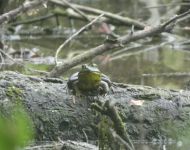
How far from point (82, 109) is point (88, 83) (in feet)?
0.50

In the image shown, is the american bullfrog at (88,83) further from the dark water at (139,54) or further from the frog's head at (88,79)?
the dark water at (139,54)

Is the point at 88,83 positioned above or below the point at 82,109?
above

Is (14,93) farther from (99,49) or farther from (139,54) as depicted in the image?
(139,54)

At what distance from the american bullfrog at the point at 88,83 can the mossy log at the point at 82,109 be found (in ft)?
0.16

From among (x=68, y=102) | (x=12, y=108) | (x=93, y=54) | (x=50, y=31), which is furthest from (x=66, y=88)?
(x=50, y=31)

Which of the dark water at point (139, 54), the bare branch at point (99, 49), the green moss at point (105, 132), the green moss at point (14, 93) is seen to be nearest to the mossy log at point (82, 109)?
the green moss at point (14, 93)

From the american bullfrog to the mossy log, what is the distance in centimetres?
5

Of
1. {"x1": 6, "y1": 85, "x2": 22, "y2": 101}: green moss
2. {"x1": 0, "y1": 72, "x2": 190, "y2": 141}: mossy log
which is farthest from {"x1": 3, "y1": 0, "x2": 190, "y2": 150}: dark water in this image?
{"x1": 6, "y1": 85, "x2": 22, "y2": 101}: green moss

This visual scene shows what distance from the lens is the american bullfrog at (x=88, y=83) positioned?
2754 millimetres

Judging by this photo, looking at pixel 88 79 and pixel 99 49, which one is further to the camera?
pixel 99 49

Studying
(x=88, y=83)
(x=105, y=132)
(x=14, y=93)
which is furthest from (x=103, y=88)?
(x=105, y=132)

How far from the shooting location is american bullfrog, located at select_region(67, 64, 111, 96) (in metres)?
2.75

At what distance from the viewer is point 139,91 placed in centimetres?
296

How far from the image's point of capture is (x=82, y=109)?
9.11 feet
